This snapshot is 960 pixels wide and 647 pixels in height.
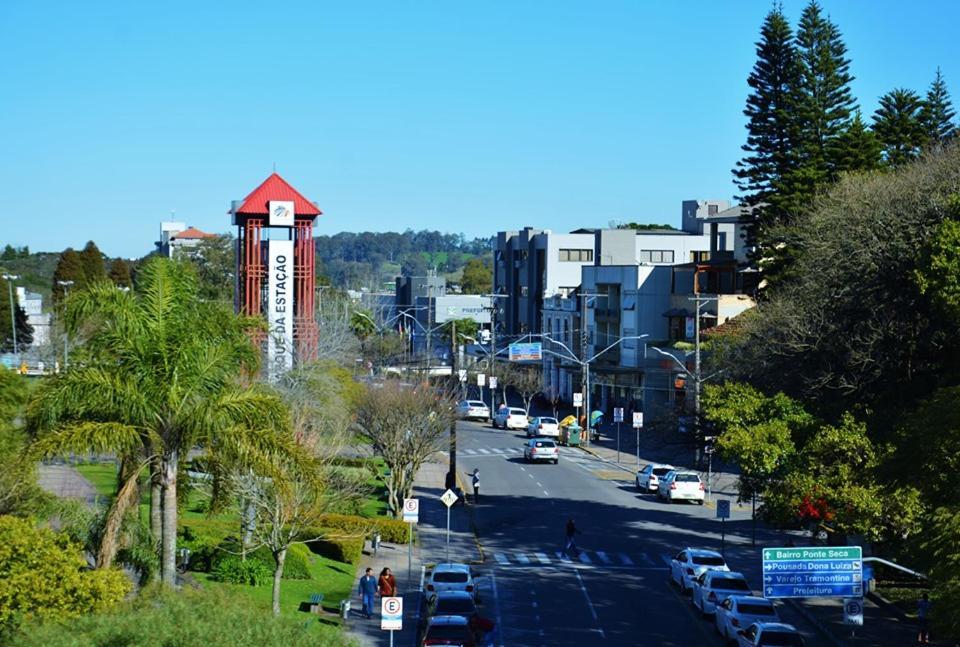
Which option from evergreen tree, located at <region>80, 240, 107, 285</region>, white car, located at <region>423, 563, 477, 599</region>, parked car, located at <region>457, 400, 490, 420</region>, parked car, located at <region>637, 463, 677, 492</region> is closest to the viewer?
white car, located at <region>423, 563, 477, 599</region>

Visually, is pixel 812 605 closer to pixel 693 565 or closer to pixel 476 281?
pixel 693 565

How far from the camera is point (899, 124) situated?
69.9m

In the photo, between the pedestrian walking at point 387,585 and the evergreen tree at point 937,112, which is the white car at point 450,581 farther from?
the evergreen tree at point 937,112

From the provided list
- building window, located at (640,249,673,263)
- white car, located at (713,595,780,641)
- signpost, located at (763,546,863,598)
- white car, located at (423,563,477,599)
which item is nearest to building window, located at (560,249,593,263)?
building window, located at (640,249,673,263)

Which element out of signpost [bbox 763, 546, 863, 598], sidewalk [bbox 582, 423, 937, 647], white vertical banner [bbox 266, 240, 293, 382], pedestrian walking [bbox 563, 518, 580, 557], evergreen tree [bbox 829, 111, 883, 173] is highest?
evergreen tree [bbox 829, 111, 883, 173]

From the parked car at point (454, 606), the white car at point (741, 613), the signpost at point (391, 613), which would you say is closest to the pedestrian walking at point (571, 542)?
the white car at point (741, 613)

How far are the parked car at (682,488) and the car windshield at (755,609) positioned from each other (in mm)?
21248

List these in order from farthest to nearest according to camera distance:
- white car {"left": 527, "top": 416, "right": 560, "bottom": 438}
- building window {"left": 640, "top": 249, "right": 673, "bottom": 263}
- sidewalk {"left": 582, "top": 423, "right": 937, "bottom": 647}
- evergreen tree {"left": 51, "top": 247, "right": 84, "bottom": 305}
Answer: evergreen tree {"left": 51, "top": 247, "right": 84, "bottom": 305}
building window {"left": 640, "top": 249, "right": 673, "bottom": 263}
white car {"left": 527, "top": 416, "right": 560, "bottom": 438}
sidewalk {"left": 582, "top": 423, "right": 937, "bottom": 647}

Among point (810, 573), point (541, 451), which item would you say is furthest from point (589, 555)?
point (541, 451)

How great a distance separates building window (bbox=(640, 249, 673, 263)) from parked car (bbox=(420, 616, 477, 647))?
80.9 meters

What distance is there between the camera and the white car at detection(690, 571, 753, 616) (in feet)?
103

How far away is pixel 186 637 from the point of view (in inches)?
536

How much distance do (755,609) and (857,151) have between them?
3949 centimetres

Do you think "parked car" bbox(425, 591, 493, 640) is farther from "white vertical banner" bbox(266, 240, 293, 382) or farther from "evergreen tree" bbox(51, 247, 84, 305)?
"evergreen tree" bbox(51, 247, 84, 305)
